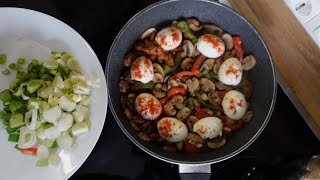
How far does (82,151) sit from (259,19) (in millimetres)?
496

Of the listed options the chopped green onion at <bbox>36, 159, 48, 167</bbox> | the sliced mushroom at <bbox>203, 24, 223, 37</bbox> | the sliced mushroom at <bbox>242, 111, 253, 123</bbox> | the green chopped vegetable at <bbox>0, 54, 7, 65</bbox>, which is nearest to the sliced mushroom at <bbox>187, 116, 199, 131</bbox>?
the sliced mushroom at <bbox>242, 111, 253, 123</bbox>

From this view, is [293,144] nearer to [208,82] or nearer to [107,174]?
[208,82]

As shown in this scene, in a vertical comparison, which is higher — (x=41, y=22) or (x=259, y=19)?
(x=41, y=22)

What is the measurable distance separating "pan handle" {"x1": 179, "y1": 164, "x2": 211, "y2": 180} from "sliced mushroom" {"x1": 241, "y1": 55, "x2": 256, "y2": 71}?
237 millimetres

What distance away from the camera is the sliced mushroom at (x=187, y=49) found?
106 cm

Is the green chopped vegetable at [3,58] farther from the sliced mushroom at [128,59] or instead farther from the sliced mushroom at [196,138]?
the sliced mushroom at [196,138]

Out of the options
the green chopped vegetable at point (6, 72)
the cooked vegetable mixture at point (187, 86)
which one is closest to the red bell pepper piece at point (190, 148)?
the cooked vegetable mixture at point (187, 86)

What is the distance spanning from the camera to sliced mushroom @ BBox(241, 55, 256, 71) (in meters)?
1.05

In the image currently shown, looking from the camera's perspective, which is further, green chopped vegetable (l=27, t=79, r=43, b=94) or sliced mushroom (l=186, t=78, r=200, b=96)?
sliced mushroom (l=186, t=78, r=200, b=96)

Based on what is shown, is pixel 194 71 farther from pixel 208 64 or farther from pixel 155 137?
pixel 155 137

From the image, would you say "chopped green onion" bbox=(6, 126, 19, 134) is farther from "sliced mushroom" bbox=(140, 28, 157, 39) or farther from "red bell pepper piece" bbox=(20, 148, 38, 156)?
"sliced mushroom" bbox=(140, 28, 157, 39)

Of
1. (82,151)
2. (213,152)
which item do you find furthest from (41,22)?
(213,152)

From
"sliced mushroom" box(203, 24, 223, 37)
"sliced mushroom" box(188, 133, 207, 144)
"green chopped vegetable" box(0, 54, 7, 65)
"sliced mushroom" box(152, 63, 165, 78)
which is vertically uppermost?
"green chopped vegetable" box(0, 54, 7, 65)

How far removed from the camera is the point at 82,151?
0.96 meters
